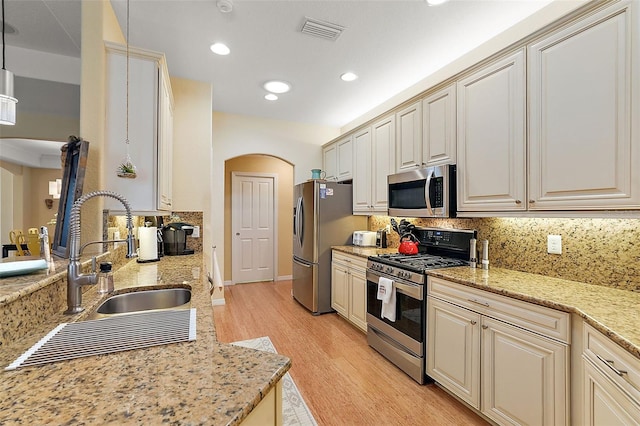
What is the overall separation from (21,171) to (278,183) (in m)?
4.23

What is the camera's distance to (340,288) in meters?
3.66

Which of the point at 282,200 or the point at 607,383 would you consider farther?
the point at 282,200

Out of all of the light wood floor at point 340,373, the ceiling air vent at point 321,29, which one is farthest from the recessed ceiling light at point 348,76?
the light wood floor at point 340,373

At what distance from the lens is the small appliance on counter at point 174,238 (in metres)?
3.07

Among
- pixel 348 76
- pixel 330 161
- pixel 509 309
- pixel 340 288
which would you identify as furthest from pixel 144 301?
pixel 330 161

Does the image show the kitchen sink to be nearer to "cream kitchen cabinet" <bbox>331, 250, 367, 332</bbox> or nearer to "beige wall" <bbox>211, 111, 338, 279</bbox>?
"cream kitchen cabinet" <bbox>331, 250, 367, 332</bbox>

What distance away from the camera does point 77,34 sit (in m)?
2.33

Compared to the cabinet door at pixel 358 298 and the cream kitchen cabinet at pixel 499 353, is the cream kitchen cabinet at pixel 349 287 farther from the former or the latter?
the cream kitchen cabinet at pixel 499 353

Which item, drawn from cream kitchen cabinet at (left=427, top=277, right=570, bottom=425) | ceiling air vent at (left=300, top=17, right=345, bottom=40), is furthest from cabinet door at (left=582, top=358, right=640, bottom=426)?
ceiling air vent at (left=300, top=17, right=345, bottom=40)

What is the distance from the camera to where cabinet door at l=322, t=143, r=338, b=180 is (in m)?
4.47

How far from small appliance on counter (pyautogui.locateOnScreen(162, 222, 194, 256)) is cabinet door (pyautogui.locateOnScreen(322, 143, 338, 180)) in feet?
7.38

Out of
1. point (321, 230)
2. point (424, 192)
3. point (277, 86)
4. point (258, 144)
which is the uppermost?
point (277, 86)

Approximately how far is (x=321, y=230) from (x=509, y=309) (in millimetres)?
2427

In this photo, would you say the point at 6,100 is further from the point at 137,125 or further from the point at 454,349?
the point at 454,349
